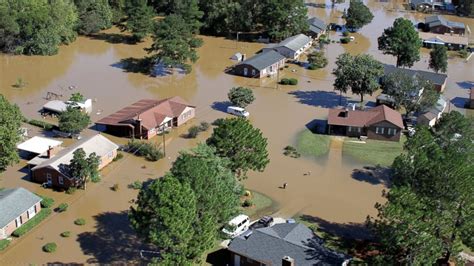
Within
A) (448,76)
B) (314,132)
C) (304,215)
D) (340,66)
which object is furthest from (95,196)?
(448,76)

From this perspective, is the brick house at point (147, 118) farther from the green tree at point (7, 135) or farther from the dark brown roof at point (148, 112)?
the green tree at point (7, 135)

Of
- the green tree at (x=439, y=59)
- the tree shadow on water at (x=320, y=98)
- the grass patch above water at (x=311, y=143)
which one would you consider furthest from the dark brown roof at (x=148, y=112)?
the green tree at (x=439, y=59)

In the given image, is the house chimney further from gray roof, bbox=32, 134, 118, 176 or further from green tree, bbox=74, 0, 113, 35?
green tree, bbox=74, 0, 113, 35

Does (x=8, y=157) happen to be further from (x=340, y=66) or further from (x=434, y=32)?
(x=434, y=32)

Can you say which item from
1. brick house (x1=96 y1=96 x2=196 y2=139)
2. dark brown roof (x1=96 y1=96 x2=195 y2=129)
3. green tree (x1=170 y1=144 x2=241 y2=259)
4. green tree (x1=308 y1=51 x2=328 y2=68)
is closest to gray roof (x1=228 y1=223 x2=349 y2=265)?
green tree (x1=170 y1=144 x2=241 y2=259)

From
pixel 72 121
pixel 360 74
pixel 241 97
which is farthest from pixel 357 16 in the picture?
pixel 72 121

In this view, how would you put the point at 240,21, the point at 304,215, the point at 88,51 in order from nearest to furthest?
1. the point at 304,215
2. the point at 88,51
3. the point at 240,21
